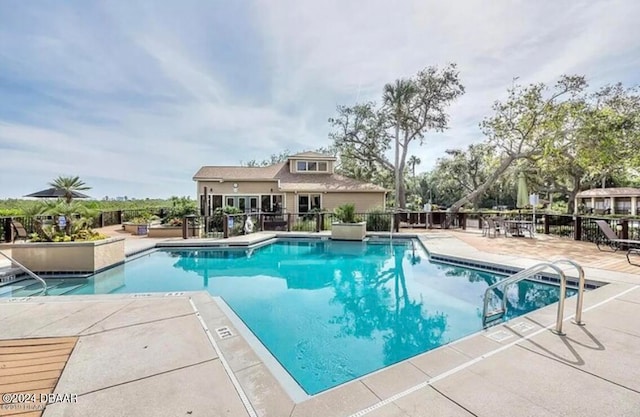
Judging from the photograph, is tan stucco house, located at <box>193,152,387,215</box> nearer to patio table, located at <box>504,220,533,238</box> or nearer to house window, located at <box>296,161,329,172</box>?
house window, located at <box>296,161,329,172</box>

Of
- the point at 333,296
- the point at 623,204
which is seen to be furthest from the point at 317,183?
the point at 623,204

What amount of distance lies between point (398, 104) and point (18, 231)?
21373 mm

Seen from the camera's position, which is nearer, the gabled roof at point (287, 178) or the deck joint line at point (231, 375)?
the deck joint line at point (231, 375)

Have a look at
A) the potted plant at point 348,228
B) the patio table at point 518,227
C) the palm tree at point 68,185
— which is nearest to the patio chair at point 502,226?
the patio table at point 518,227

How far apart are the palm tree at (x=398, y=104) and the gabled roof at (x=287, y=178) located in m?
3.26

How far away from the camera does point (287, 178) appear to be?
21266 mm

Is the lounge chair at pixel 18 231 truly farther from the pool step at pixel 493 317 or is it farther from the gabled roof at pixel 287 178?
the pool step at pixel 493 317

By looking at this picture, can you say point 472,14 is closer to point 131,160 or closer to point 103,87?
point 103,87

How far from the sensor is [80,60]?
9.81m

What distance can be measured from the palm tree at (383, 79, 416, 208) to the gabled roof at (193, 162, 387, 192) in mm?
3262

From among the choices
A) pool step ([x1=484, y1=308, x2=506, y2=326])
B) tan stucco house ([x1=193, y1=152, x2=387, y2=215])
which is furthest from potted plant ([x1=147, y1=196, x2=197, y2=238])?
pool step ([x1=484, y1=308, x2=506, y2=326])

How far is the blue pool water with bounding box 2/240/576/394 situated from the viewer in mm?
4152

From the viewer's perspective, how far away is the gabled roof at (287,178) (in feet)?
65.0

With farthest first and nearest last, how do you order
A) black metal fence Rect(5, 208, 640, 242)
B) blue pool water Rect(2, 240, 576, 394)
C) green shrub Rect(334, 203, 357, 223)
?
green shrub Rect(334, 203, 357, 223)
black metal fence Rect(5, 208, 640, 242)
blue pool water Rect(2, 240, 576, 394)
